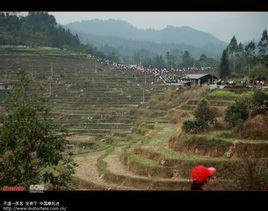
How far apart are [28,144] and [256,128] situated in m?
4.30

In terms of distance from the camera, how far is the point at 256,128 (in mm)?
7020

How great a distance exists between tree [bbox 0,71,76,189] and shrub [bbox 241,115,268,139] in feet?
10.2

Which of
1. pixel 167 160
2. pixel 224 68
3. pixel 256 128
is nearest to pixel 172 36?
pixel 256 128

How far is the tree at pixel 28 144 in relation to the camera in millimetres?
3665

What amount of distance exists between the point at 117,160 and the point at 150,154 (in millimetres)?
1382

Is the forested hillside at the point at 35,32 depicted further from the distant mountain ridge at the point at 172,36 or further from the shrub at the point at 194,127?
the shrub at the point at 194,127

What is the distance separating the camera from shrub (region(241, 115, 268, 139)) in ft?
21.0

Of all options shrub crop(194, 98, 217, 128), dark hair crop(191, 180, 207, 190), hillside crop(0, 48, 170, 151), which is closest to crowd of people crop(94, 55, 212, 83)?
hillside crop(0, 48, 170, 151)

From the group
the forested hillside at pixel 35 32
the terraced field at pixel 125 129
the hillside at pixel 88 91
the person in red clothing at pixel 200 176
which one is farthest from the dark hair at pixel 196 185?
the hillside at pixel 88 91

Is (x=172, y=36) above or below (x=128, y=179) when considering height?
above

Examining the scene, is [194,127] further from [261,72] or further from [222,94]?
[222,94]

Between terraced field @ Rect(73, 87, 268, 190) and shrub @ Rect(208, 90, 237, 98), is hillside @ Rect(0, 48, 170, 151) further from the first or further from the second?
shrub @ Rect(208, 90, 237, 98)

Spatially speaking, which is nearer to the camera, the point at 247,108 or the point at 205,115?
the point at 247,108

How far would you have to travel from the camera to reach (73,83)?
14.7 m
